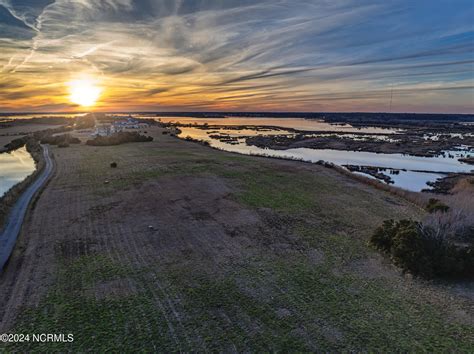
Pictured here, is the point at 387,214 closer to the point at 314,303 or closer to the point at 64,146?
the point at 314,303

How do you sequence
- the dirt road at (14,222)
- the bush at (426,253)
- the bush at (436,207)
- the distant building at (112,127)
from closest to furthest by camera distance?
the bush at (426,253) → the dirt road at (14,222) → the bush at (436,207) → the distant building at (112,127)

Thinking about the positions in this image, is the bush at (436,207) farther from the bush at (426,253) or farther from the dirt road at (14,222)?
the dirt road at (14,222)

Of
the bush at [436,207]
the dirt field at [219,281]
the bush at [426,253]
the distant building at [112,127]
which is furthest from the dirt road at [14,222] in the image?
the distant building at [112,127]

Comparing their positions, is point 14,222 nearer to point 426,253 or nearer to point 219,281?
point 219,281

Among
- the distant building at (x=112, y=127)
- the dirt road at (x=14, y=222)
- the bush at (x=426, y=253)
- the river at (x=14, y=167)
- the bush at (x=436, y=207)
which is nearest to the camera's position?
the bush at (x=426, y=253)

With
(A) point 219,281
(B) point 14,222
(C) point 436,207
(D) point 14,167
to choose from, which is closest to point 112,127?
(D) point 14,167

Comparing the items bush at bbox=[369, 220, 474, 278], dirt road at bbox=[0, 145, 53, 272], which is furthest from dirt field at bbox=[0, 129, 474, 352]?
bush at bbox=[369, 220, 474, 278]

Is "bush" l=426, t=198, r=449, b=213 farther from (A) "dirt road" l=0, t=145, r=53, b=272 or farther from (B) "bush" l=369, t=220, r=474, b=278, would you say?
(A) "dirt road" l=0, t=145, r=53, b=272

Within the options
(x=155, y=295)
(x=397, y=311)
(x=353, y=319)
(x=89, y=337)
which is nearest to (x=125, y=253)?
(x=155, y=295)
